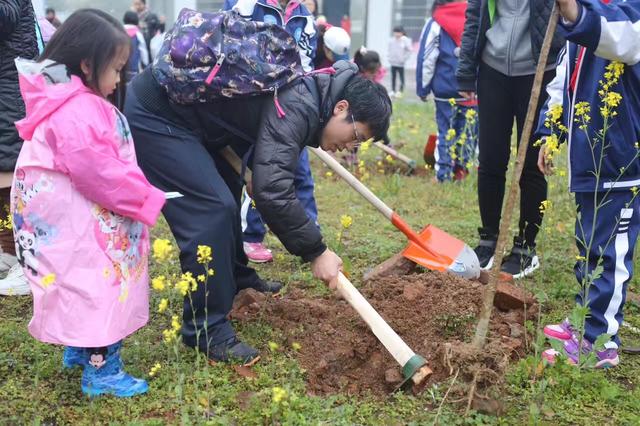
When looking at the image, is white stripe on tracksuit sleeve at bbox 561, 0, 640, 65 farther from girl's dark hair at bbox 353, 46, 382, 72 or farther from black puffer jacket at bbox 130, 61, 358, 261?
girl's dark hair at bbox 353, 46, 382, 72

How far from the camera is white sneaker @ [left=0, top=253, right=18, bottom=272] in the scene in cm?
404

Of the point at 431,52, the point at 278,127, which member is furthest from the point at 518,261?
the point at 431,52

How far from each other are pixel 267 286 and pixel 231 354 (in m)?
0.90

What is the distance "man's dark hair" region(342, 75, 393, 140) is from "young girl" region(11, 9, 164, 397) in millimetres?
844

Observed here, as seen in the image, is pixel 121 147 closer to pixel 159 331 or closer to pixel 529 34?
pixel 159 331

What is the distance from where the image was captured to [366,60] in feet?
26.4

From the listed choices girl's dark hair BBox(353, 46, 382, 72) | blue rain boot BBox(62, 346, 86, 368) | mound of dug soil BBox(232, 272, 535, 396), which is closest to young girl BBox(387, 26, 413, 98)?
girl's dark hair BBox(353, 46, 382, 72)

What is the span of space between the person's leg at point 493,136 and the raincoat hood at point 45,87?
2396mm

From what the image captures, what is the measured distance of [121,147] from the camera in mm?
2635

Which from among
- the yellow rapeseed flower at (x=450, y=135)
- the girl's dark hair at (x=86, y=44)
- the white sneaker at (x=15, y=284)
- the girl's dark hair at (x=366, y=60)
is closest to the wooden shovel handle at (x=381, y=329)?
the girl's dark hair at (x=86, y=44)

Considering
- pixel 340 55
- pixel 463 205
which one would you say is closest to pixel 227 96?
pixel 340 55

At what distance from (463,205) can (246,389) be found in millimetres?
3678

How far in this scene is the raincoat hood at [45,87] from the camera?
2.45 metres

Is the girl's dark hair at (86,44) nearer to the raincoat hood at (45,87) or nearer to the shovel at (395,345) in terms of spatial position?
the raincoat hood at (45,87)
